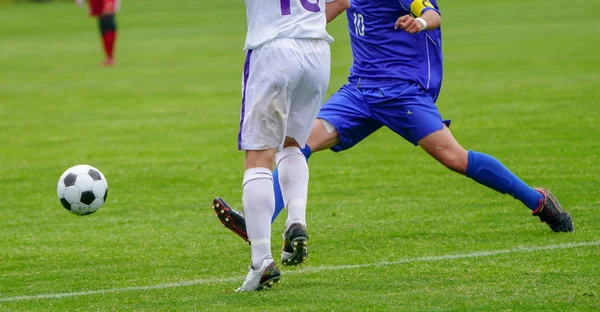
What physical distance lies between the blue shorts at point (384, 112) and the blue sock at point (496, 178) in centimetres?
31

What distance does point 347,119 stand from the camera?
675 centimetres

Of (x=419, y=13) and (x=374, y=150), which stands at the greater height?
(x=419, y=13)

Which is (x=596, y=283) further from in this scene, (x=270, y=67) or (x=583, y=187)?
(x=583, y=187)

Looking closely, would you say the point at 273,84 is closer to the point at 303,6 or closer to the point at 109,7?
the point at 303,6

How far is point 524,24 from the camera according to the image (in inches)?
1105

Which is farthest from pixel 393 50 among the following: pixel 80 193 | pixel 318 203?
pixel 80 193

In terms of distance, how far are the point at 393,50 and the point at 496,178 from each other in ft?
3.36

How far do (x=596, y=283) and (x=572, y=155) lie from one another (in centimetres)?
478

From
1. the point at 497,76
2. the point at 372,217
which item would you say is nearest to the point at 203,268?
the point at 372,217

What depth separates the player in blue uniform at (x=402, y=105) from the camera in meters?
6.59

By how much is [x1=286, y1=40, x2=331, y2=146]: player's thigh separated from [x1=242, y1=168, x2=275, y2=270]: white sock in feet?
1.26

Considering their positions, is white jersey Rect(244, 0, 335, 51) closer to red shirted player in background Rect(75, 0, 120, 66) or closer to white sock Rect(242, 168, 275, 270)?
white sock Rect(242, 168, 275, 270)

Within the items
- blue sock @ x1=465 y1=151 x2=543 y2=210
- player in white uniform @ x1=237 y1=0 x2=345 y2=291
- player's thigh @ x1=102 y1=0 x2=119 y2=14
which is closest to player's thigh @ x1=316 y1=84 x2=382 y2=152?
blue sock @ x1=465 y1=151 x2=543 y2=210

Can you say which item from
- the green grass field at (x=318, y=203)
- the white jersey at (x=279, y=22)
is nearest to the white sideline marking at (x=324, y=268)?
the green grass field at (x=318, y=203)
